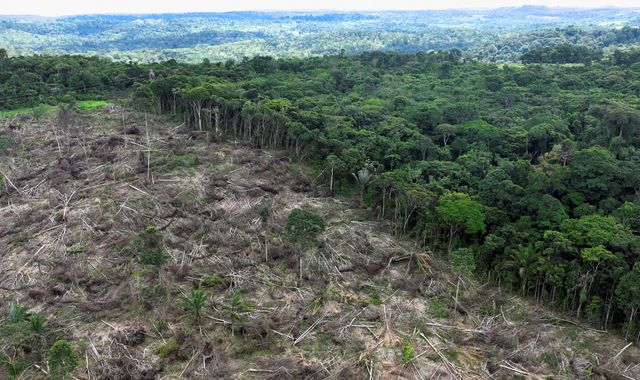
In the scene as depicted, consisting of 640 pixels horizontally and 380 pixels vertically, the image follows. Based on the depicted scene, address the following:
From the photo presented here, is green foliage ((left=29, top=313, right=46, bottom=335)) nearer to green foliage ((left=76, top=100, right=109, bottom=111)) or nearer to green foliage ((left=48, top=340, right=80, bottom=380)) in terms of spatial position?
green foliage ((left=48, top=340, right=80, bottom=380))

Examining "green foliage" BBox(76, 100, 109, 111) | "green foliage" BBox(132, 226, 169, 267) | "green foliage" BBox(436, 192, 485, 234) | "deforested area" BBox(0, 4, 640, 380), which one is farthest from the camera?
"green foliage" BBox(76, 100, 109, 111)

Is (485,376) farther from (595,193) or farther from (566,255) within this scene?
(595,193)

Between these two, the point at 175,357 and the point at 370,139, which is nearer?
the point at 175,357

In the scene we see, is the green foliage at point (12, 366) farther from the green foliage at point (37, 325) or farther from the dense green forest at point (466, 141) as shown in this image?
the dense green forest at point (466, 141)

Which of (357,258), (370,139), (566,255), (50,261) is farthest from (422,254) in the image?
(50,261)

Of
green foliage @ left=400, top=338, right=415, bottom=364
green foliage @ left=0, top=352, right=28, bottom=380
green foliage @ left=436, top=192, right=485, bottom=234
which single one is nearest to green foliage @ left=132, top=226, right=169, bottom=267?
green foliage @ left=0, top=352, right=28, bottom=380

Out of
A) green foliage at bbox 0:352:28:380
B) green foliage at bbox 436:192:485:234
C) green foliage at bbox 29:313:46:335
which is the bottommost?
green foliage at bbox 0:352:28:380

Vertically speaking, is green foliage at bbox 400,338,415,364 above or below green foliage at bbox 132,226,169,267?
below
